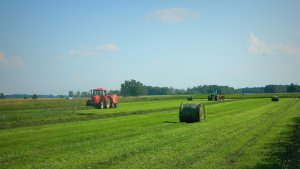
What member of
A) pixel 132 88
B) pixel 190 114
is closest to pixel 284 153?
pixel 190 114

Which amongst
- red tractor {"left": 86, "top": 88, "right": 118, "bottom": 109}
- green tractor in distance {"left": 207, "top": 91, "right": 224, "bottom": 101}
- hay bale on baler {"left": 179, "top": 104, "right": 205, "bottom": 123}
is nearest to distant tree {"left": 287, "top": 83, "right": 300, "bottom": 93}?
green tractor in distance {"left": 207, "top": 91, "right": 224, "bottom": 101}

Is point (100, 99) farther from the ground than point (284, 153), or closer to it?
farther from the ground

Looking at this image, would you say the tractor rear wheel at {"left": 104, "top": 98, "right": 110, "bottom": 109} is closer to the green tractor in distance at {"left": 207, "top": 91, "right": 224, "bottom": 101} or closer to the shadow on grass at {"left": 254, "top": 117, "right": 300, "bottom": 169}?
the green tractor in distance at {"left": 207, "top": 91, "right": 224, "bottom": 101}

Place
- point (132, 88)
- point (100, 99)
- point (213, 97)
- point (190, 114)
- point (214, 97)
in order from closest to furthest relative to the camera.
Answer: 1. point (190, 114)
2. point (100, 99)
3. point (214, 97)
4. point (213, 97)
5. point (132, 88)

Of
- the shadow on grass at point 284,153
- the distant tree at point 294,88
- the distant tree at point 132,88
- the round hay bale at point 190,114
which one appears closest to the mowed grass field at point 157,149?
the shadow on grass at point 284,153

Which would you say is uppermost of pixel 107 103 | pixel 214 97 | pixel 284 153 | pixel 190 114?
pixel 214 97

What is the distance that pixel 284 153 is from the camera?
13.3m

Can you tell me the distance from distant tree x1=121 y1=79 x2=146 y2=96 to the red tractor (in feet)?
408

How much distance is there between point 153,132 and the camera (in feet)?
65.6

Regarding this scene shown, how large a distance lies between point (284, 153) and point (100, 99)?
1359 inches

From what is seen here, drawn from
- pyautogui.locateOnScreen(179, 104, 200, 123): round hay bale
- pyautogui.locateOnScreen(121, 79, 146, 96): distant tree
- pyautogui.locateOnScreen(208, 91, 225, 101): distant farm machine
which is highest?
pyautogui.locateOnScreen(121, 79, 146, 96): distant tree

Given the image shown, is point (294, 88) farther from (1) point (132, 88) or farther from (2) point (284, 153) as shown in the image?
(2) point (284, 153)

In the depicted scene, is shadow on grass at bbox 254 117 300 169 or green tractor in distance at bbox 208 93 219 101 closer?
shadow on grass at bbox 254 117 300 169

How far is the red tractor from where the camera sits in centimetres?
4548
